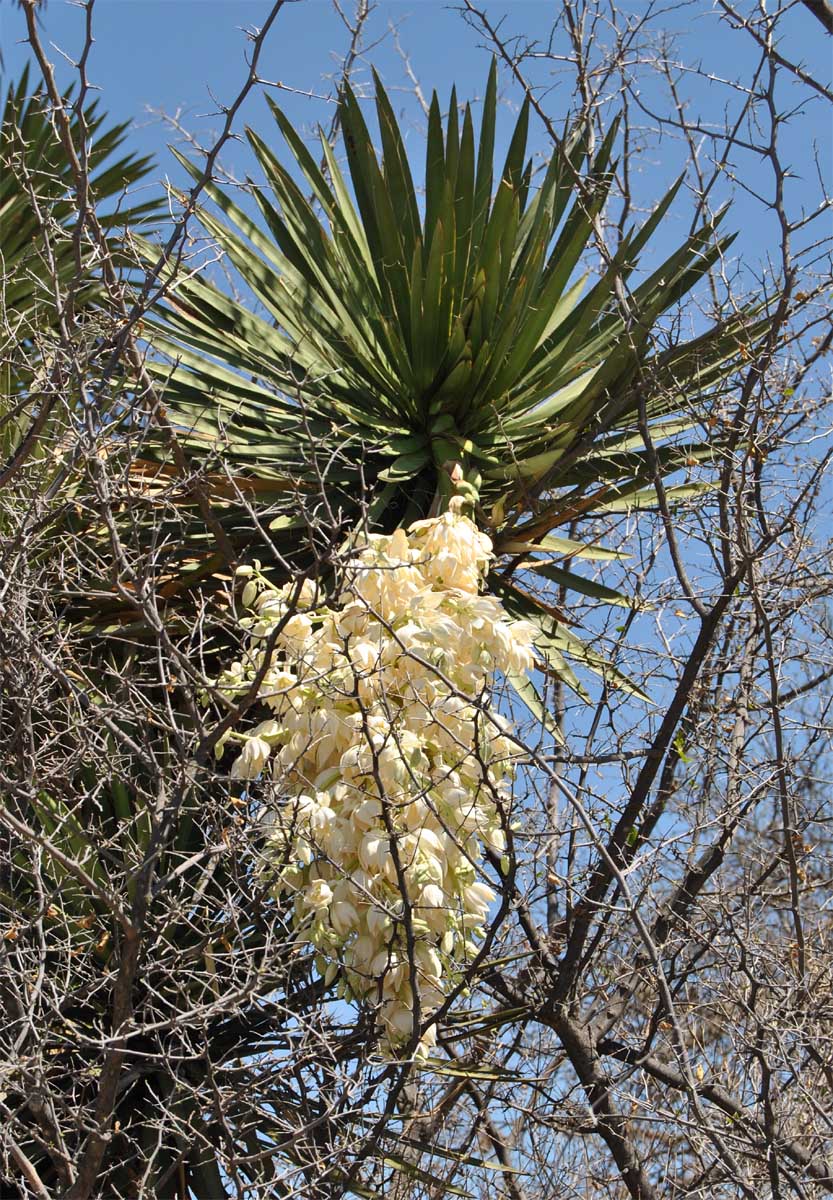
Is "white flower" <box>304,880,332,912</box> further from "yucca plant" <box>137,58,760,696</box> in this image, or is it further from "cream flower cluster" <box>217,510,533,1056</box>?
"yucca plant" <box>137,58,760,696</box>

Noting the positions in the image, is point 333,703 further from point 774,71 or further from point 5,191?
point 5,191

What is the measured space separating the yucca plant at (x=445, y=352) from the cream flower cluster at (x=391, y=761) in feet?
3.01

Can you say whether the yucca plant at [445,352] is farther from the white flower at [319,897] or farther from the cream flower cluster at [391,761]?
the white flower at [319,897]

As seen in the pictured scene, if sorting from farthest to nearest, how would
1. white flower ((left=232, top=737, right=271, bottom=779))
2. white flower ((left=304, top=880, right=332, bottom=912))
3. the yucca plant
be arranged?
the yucca plant
white flower ((left=232, top=737, right=271, bottom=779))
white flower ((left=304, top=880, right=332, bottom=912))

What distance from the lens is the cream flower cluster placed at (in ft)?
8.18

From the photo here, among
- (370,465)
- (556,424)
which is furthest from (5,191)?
(556,424)

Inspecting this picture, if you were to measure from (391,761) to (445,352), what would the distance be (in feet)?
6.08

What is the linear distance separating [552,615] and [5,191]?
283 cm

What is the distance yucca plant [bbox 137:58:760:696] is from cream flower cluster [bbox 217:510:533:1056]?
919 millimetres

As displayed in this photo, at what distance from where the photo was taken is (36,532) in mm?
3074

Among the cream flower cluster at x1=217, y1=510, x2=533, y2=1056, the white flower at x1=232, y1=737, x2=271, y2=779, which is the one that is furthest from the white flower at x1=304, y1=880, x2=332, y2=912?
the white flower at x1=232, y1=737, x2=271, y2=779

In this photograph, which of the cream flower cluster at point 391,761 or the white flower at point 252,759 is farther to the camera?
the white flower at point 252,759

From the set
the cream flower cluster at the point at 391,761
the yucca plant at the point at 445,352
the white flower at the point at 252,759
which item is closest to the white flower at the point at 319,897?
the cream flower cluster at the point at 391,761

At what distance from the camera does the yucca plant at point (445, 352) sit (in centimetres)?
383
